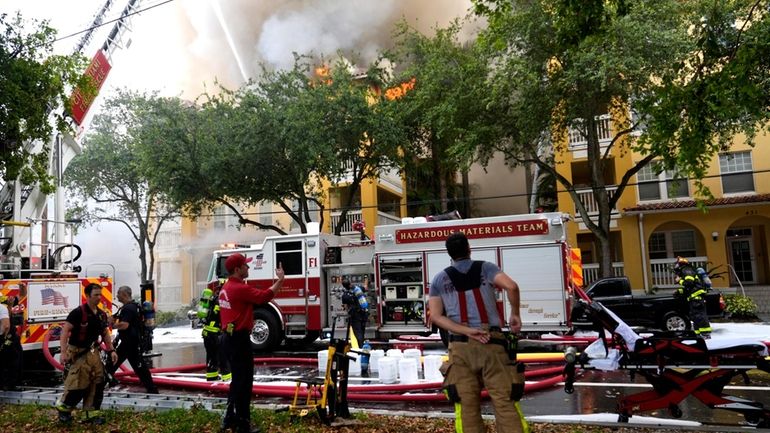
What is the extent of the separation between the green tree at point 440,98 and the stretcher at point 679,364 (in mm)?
11575

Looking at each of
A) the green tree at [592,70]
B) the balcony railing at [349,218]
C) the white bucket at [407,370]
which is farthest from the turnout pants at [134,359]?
the balcony railing at [349,218]

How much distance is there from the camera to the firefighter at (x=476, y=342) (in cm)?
367

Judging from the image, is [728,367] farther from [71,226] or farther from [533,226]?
[71,226]

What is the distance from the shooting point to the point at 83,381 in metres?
5.79

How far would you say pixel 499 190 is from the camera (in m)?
31.5

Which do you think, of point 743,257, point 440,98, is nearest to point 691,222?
point 743,257

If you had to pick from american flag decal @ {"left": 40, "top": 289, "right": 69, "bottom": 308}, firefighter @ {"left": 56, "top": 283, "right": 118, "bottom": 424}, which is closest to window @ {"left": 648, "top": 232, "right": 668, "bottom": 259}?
american flag decal @ {"left": 40, "top": 289, "right": 69, "bottom": 308}

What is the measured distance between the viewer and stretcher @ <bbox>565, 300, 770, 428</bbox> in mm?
4781

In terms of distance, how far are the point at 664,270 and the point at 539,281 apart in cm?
1253

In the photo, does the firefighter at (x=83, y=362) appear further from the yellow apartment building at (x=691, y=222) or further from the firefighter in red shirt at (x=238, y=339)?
the yellow apartment building at (x=691, y=222)

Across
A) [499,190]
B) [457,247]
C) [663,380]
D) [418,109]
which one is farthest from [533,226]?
[499,190]

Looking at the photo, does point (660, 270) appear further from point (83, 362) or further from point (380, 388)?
point (83, 362)

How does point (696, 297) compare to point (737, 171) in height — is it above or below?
below

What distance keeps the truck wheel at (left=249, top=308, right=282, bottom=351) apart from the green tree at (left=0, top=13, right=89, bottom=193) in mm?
5027
